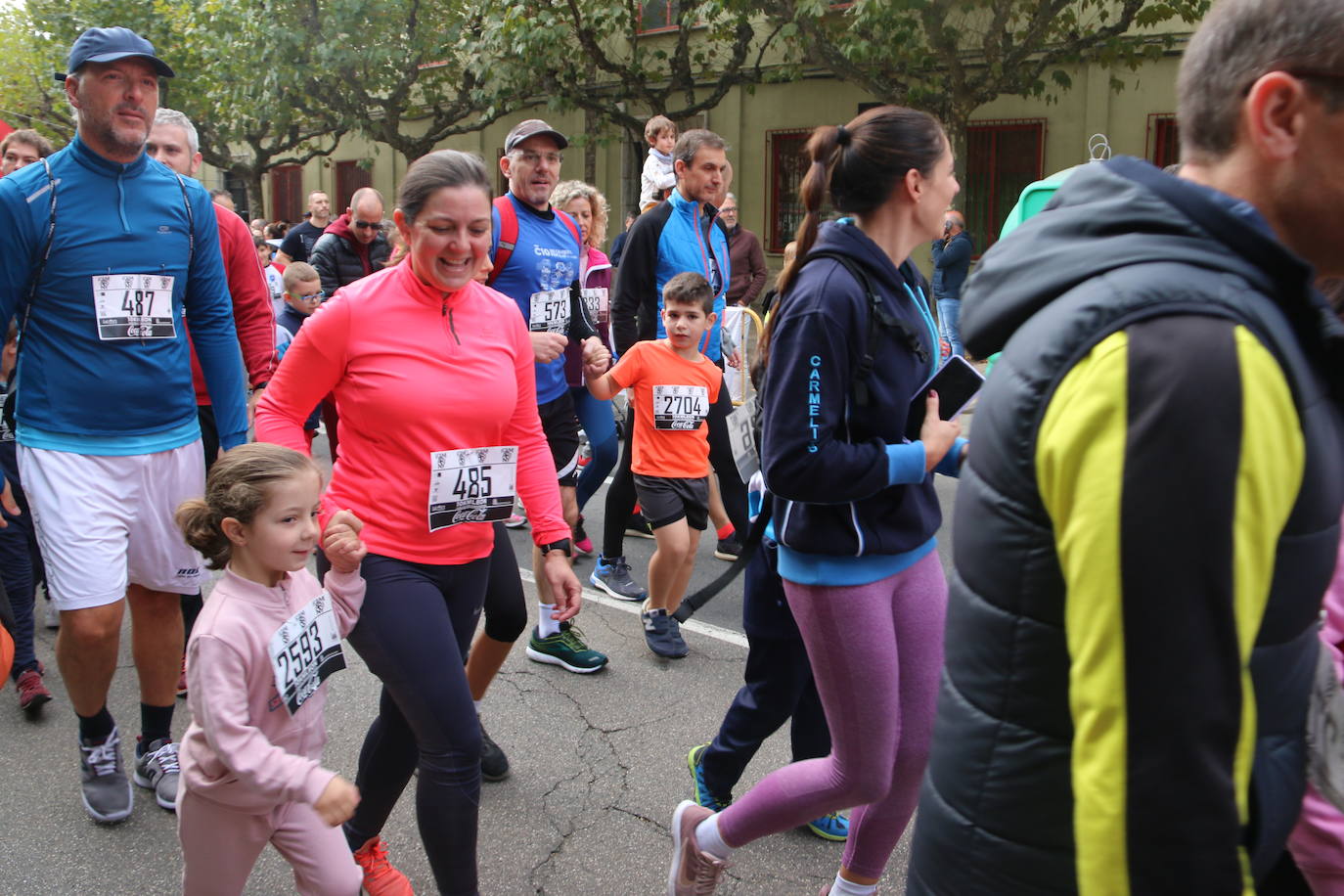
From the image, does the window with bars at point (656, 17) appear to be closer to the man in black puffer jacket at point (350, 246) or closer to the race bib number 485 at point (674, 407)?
the man in black puffer jacket at point (350, 246)

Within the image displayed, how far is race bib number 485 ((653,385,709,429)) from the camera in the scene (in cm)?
514

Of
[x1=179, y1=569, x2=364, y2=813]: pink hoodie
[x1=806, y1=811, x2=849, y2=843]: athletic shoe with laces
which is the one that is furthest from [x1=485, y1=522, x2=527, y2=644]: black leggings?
[x1=806, y1=811, x2=849, y2=843]: athletic shoe with laces

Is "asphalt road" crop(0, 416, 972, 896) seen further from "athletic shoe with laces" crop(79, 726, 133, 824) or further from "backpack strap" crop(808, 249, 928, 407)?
"backpack strap" crop(808, 249, 928, 407)

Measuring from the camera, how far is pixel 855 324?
99.3 inches

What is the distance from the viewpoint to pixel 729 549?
248 inches

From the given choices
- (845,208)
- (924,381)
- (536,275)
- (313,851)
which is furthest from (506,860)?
(536,275)

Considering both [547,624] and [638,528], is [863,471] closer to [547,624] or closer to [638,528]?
[547,624]

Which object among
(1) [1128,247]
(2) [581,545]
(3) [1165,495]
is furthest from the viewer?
(2) [581,545]

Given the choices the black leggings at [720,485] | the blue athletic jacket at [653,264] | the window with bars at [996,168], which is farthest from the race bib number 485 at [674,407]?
the window with bars at [996,168]

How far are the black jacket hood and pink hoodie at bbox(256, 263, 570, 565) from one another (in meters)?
1.79

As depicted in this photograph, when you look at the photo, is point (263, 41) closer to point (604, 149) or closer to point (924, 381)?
point (604, 149)

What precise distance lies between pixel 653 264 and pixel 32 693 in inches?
124

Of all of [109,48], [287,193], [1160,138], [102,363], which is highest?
[287,193]

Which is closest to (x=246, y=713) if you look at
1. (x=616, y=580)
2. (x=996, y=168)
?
(x=616, y=580)
